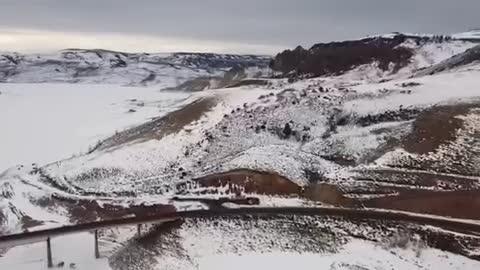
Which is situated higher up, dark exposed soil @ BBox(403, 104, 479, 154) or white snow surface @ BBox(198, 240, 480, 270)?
dark exposed soil @ BBox(403, 104, 479, 154)

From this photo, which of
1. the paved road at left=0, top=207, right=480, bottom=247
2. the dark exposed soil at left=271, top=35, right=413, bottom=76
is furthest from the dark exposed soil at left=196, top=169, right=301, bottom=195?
the dark exposed soil at left=271, top=35, right=413, bottom=76

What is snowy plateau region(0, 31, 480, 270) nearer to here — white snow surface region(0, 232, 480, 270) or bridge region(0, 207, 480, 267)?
white snow surface region(0, 232, 480, 270)

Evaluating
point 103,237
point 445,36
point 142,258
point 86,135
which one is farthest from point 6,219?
point 445,36

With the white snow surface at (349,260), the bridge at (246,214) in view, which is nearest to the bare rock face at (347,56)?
the bridge at (246,214)

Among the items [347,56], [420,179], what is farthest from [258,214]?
[347,56]

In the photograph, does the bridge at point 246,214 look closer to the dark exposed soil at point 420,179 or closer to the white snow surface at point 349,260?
the white snow surface at point 349,260

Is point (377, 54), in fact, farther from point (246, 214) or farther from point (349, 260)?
point (349, 260)

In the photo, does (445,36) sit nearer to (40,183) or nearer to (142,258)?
(40,183)
